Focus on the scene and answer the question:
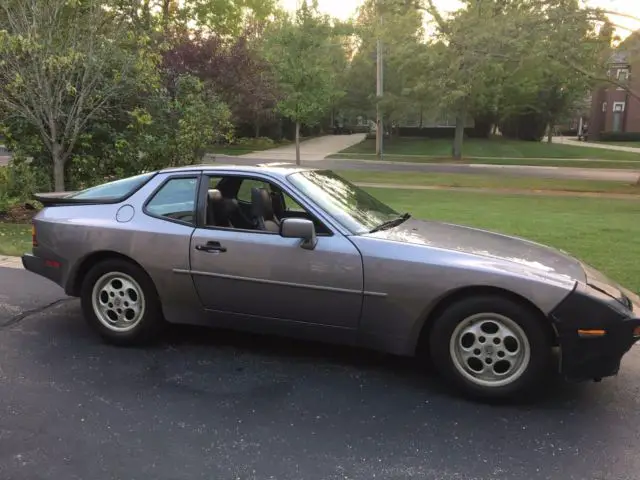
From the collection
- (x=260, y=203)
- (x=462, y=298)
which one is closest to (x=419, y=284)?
(x=462, y=298)

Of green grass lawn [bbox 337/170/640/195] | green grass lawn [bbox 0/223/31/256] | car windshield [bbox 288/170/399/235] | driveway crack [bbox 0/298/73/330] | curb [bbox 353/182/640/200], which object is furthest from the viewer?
green grass lawn [bbox 337/170/640/195]

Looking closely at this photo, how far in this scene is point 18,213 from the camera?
1089 centimetres

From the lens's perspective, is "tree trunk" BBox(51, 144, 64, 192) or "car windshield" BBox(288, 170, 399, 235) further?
"tree trunk" BBox(51, 144, 64, 192)

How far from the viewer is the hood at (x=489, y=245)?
12.4ft

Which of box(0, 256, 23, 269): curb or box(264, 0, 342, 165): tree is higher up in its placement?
box(264, 0, 342, 165): tree

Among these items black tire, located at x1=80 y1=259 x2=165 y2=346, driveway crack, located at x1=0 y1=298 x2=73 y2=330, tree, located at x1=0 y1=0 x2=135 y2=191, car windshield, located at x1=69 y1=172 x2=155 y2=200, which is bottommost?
driveway crack, located at x1=0 y1=298 x2=73 y2=330

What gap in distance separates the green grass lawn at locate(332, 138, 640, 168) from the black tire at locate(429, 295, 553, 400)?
31927 mm

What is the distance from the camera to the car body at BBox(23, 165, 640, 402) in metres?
3.52

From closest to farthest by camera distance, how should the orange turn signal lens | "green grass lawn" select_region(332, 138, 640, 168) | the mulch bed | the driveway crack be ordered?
the orange turn signal lens, the driveway crack, the mulch bed, "green grass lawn" select_region(332, 138, 640, 168)

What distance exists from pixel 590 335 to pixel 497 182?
19.1 m

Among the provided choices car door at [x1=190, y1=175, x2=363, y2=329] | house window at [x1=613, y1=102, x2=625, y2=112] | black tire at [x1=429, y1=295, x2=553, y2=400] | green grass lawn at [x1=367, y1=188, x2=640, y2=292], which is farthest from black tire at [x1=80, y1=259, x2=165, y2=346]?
house window at [x1=613, y1=102, x2=625, y2=112]

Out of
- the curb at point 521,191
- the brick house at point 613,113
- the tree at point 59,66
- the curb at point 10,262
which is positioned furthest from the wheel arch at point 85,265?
the brick house at point 613,113

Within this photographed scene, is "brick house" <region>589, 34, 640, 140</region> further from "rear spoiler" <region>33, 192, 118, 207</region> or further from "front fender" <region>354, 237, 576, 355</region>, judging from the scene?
"rear spoiler" <region>33, 192, 118, 207</region>

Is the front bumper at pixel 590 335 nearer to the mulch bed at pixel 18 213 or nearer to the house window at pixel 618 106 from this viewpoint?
the mulch bed at pixel 18 213
